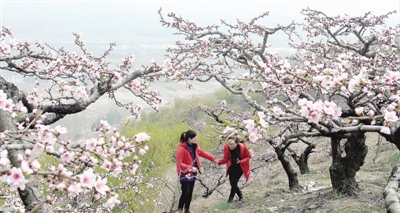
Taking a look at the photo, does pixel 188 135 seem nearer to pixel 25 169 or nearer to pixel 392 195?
pixel 392 195

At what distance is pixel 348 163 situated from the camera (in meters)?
5.85

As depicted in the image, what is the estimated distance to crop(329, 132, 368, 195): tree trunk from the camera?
5680 millimetres

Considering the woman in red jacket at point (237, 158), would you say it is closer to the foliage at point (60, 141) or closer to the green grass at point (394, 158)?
the foliage at point (60, 141)

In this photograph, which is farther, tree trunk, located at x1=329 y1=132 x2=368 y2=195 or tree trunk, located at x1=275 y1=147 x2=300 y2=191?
tree trunk, located at x1=275 y1=147 x2=300 y2=191

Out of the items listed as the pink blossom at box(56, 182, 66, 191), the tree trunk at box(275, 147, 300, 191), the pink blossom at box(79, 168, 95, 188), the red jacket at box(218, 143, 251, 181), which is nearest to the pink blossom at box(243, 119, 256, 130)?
the pink blossom at box(79, 168, 95, 188)

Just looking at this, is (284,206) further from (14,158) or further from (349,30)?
(349,30)

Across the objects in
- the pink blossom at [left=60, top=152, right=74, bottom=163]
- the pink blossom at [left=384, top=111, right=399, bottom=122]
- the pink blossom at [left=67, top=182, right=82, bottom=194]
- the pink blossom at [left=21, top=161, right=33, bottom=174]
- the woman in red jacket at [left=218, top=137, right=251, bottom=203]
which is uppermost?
the pink blossom at [left=384, top=111, right=399, bottom=122]

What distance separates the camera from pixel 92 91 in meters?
5.14

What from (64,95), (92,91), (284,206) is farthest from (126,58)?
(284,206)

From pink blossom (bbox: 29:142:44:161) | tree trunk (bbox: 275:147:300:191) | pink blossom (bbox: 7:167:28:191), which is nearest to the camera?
pink blossom (bbox: 7:167:28:191)

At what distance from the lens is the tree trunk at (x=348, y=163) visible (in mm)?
5680

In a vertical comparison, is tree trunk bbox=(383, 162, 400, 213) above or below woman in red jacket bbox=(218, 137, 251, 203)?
above

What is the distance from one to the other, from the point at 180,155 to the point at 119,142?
3366 millimetres

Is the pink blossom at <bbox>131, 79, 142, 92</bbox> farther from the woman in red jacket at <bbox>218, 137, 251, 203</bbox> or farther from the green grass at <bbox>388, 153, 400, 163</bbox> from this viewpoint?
the green grass at <bbox>388, 153, 400, 163</bbox>
